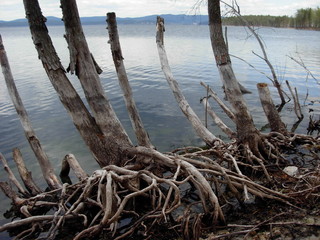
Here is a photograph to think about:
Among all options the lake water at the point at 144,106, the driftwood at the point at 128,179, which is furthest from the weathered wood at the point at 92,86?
the lake water at the point at 144,106

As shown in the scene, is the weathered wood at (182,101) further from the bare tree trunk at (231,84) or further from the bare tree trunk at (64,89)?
the bare tree trunk at (64,89)

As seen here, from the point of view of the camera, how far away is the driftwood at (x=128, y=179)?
5086mm

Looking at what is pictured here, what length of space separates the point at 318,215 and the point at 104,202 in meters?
3.99

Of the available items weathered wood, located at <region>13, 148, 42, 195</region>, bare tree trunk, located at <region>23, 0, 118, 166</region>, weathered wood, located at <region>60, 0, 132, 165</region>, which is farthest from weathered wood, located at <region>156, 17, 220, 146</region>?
weathered wood, located at <region>13, 148, 42, 195</region>

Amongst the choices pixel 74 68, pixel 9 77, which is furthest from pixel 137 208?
pixel 9 77

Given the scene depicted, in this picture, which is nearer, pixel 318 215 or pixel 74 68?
pixel 318 215

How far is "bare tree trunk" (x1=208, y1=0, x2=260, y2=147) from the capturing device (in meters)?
7.12

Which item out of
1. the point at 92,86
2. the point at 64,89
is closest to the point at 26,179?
the point at 64,89

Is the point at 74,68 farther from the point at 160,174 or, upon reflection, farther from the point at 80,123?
the point at 160,174

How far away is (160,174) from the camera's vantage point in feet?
20.1

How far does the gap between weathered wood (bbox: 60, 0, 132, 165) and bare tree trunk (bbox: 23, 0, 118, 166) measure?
10cm

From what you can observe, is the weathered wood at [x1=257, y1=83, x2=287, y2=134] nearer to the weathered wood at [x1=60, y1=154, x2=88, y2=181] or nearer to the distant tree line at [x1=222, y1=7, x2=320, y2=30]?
the weathered wood at [x1=60, y1=154, x2=88, y2=181]

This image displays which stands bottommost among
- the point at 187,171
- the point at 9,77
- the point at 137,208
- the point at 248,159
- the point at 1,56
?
the point at 137,208

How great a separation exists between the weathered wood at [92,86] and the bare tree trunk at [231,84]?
119 inches
